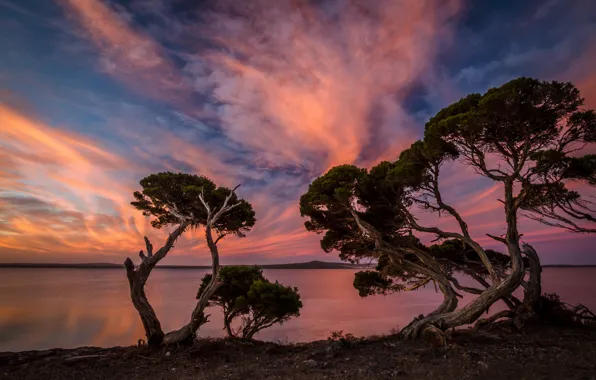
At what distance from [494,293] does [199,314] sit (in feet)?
36.1

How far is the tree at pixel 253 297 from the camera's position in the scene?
1627 cm

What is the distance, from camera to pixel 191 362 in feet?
35.3

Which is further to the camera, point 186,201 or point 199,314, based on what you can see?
point 186,201

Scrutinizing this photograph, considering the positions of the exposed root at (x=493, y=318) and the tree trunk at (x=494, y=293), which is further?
the exposed root at (x=493, y=318)

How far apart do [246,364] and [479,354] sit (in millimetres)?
6981

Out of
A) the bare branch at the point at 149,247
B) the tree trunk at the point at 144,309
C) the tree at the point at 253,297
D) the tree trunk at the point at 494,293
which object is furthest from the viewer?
the tree at the point at 253,297

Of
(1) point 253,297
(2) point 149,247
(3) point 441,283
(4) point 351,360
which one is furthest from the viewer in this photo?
(1) point 253,297

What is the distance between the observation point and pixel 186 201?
47.5 ft

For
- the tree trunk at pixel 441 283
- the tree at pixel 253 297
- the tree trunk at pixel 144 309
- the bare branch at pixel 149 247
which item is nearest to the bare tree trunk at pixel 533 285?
the tree trunk at pixel 441 283

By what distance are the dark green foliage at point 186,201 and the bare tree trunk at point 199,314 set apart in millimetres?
1688

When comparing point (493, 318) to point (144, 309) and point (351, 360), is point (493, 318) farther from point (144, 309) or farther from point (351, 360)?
point (144, 309)

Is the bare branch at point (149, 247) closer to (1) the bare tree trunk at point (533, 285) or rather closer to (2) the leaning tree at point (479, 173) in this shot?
(2) the leaning tree at point (479, 173)

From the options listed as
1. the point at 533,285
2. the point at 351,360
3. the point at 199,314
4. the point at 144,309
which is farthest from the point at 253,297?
the point at 533,285

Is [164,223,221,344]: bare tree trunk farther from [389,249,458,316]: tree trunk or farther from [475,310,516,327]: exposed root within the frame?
[475,310,516,327]: exposed root
